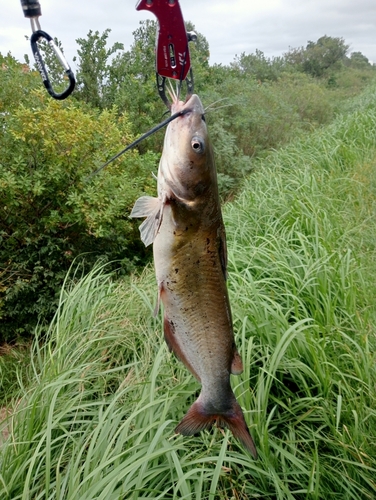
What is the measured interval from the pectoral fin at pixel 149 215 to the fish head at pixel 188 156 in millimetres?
58

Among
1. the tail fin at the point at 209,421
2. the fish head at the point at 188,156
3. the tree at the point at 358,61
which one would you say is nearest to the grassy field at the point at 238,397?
the tail fin at the point at 209,421

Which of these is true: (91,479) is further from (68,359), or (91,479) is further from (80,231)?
(80,231)

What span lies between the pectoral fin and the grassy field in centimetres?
114

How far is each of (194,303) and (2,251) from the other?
13.7 ft

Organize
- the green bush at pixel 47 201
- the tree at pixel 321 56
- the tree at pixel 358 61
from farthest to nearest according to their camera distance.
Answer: the tree at pixel 358 61 < the tree at pixel 321 56 < the green bush at pixel 47 201

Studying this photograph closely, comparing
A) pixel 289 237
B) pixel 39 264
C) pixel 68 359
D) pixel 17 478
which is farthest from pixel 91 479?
pixel 39 264

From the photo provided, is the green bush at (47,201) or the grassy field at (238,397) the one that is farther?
the green bush at (47,201)

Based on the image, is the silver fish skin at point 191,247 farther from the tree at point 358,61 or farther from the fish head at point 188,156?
the tree at point 358,61

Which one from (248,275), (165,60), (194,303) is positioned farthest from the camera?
(248,275)

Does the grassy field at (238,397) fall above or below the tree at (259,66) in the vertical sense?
below

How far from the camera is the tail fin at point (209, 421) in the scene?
134 centimetres

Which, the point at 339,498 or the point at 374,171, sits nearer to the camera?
the point at 339,498

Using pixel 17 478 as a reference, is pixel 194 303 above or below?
above

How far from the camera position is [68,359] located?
2.96 meters
